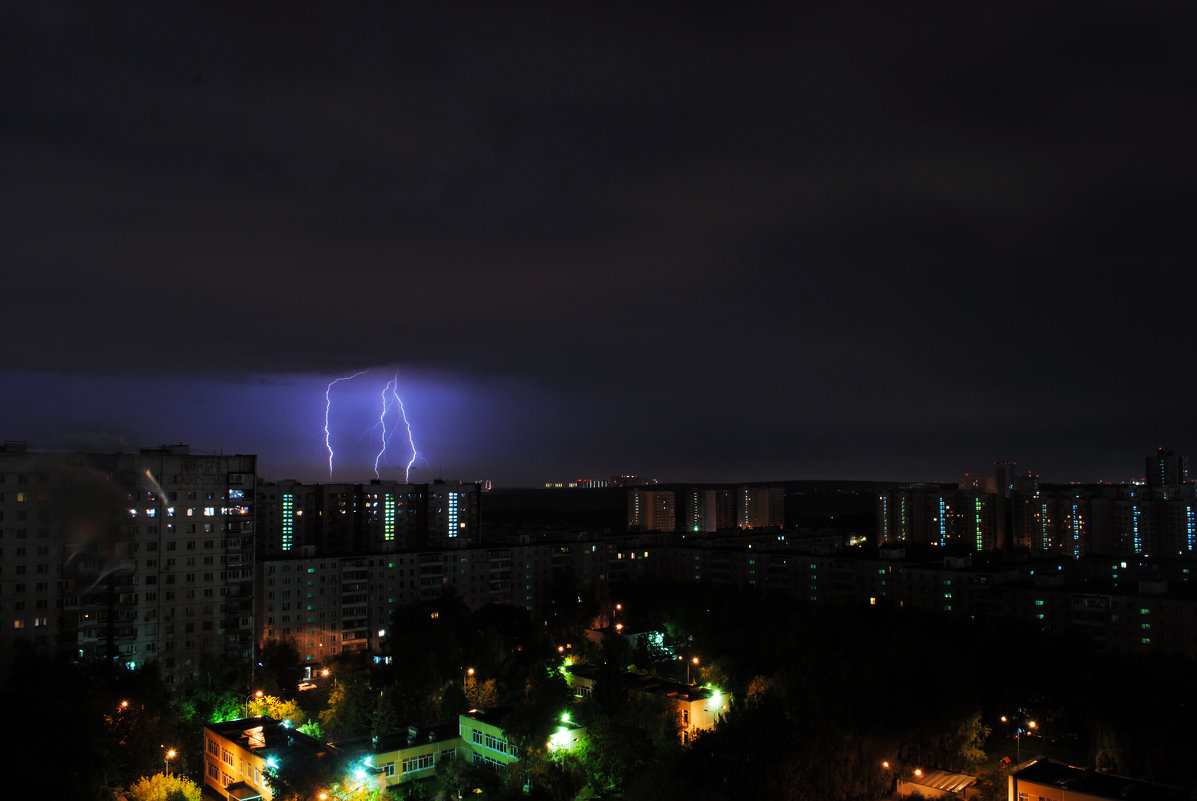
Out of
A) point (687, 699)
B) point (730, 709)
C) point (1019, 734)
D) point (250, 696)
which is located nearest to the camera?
point (730, 709)

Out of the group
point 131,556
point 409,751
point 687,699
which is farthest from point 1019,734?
point 131,556

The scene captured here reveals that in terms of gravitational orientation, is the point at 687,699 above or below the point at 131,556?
below

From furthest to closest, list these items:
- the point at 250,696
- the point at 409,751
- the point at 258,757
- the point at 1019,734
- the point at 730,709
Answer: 1. the point at 250,696
2. the point at 1019,734
3. the point at 409,751
4. the point at 730,709
5. the point at 258,757

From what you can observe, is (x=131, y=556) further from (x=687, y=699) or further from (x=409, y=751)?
(x=687, y=699)

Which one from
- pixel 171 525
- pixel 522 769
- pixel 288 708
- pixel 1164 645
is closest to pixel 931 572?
pixel 1164 645

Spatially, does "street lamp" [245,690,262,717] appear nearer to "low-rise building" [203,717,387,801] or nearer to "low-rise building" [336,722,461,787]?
"low-rise building" [203,717,387,801]

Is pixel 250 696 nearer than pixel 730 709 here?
No

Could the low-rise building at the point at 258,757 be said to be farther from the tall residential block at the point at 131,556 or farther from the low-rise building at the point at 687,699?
the low-rise building at the point at 687,699

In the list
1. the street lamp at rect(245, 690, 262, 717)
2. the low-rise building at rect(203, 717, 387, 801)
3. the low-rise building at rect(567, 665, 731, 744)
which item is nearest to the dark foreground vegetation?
the street lamp at rect(245, 690, 262, 717)

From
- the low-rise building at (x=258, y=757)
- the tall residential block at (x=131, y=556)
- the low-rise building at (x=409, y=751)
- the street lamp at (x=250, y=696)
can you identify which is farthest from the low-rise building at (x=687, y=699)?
the tall residential block at (x=131, y=556)

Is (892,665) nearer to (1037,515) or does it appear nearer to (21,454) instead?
(21,454)

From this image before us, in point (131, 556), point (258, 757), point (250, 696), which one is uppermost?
point (131, 556)
